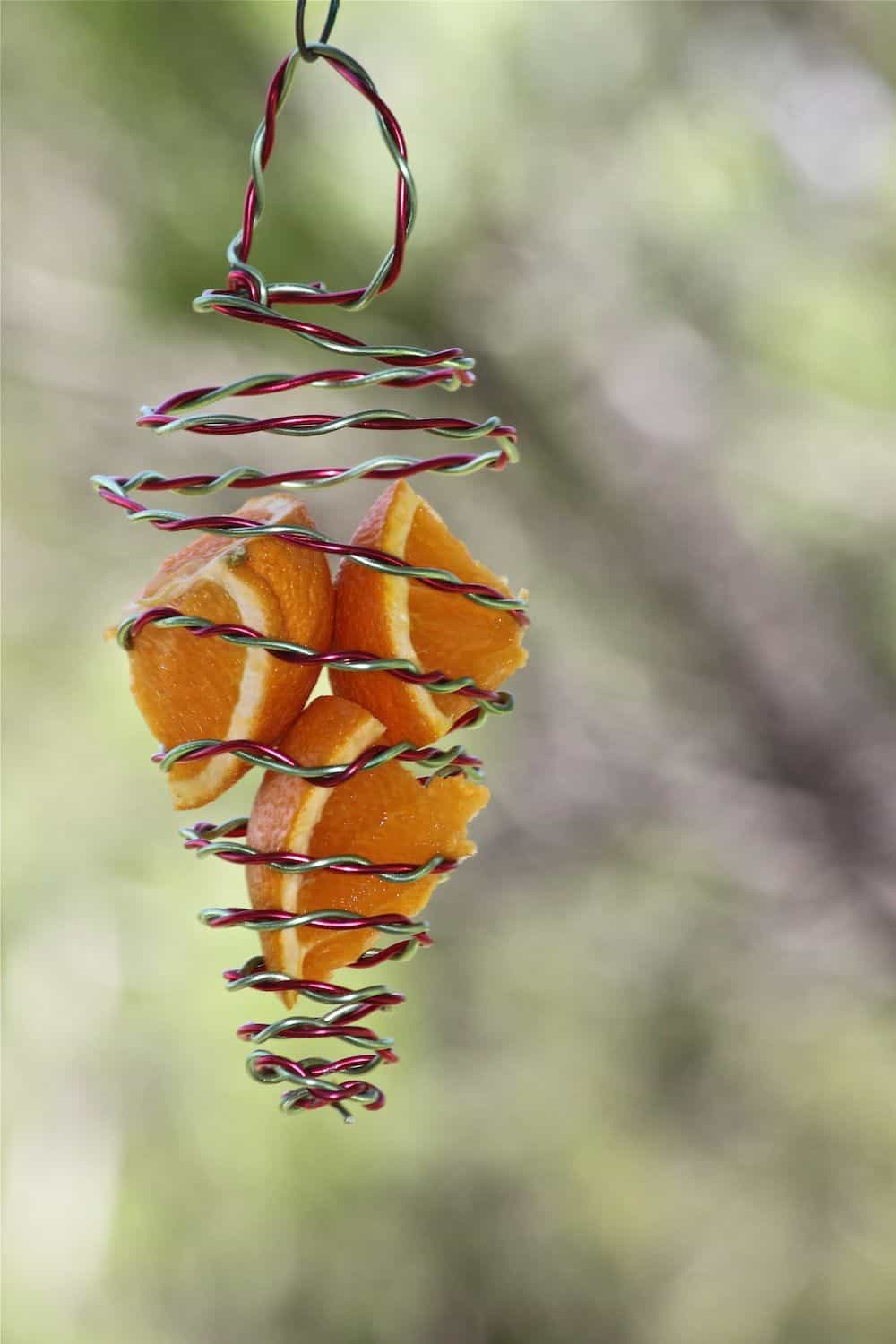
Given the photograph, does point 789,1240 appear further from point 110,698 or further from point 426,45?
point 426,45

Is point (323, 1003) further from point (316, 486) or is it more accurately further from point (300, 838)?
point (316, 486)

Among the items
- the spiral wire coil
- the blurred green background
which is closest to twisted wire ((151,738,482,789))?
the spiral wire coil

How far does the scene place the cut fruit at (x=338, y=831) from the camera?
0.47 meters

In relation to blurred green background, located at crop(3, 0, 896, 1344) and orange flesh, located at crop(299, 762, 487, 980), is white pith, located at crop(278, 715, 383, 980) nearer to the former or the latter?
orange flesh, located at crop(299, 762, 487, 980)

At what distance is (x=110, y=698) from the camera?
131 cm

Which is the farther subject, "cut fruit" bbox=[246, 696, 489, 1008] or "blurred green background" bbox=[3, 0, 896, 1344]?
"blurred green background" bbox=[3, 0, 896, 1344]

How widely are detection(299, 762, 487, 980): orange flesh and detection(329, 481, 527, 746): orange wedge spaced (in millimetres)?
23

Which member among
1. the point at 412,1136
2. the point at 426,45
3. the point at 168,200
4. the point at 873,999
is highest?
the point at 426,45

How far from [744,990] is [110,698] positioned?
736mm

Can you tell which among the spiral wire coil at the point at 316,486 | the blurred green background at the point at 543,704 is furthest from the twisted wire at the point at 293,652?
the blurred green background at the point at 543,704

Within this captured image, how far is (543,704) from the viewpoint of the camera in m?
1.42

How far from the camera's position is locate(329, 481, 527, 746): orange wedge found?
0.47 m

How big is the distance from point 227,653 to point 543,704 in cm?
95

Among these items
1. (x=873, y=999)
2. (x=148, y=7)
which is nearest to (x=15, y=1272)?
(x=873, y=999)
